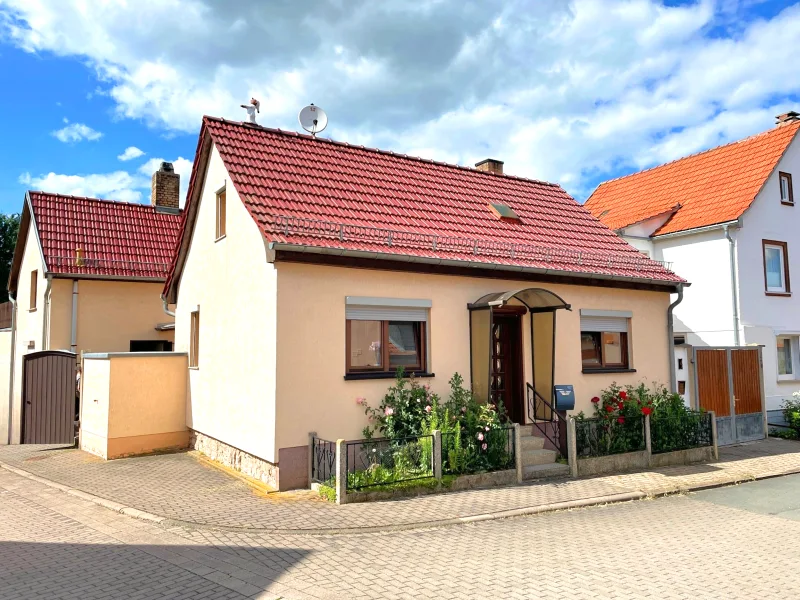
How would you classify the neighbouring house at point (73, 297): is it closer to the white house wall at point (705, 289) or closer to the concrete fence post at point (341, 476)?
the concrete fence post at point (341, 476)

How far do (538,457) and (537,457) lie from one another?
2 centimetres

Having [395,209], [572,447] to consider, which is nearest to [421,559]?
[572,447]

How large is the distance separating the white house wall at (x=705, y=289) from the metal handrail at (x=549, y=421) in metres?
7.88

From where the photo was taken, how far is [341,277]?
31.4 ft

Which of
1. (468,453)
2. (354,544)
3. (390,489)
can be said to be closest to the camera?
(354,544)

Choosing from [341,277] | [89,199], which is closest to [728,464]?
[341,277]

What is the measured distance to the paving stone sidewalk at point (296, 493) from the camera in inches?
296

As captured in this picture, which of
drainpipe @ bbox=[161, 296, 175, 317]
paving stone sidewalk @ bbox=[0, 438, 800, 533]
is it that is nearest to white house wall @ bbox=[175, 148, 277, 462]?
paving stone sidewalk @ bbox=[0, 438, 800, 533]

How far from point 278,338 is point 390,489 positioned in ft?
8.74

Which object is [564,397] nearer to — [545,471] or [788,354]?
[545,471]

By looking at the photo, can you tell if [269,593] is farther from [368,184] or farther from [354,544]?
[368,184]

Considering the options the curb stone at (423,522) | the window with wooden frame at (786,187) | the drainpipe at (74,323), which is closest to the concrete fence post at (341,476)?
the curb stone at (423,522)

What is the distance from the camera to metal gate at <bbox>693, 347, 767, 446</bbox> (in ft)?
45.5

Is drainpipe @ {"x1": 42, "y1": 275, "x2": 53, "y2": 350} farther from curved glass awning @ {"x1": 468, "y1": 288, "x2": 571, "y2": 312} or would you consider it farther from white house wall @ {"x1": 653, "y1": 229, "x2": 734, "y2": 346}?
white house wall @ {"x1": 653, "y1": 229, "x2": 734, "y2": 346}
